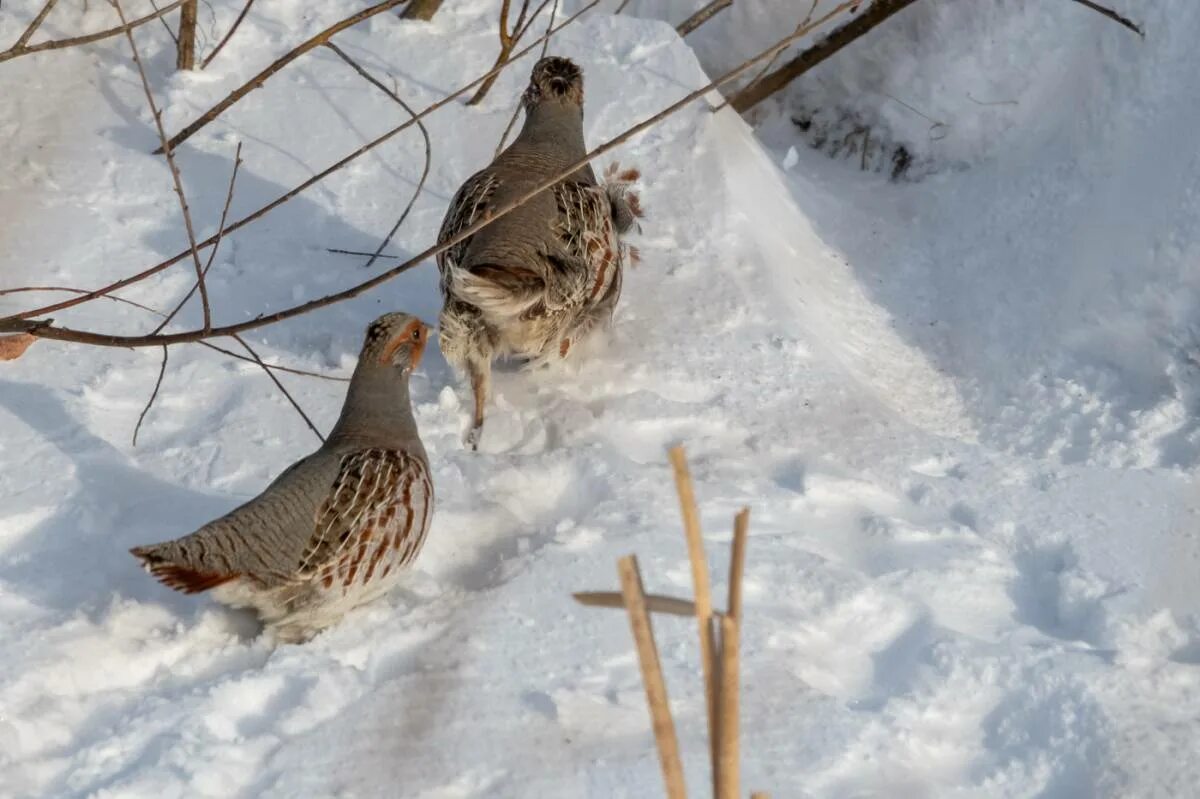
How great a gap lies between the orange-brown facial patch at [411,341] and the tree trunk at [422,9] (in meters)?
2.53

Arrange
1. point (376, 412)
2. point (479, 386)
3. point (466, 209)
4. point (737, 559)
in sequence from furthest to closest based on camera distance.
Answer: point (466, 209)
point (479, 386)
point (376, 412)
point (737, 559)

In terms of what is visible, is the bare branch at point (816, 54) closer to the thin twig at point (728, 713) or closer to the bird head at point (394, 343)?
the bird head at point (394, 343)

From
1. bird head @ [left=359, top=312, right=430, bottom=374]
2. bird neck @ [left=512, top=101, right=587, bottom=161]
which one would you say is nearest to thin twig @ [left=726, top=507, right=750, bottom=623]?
bird head @ [left=359, top=312, right=430, bottom=374]

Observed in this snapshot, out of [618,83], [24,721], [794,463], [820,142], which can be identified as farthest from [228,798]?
[820,142]

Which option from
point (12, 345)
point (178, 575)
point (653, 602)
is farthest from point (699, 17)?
point (653, 602)

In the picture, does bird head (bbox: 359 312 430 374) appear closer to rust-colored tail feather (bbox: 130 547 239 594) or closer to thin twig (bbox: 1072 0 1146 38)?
rust-colored tail feather (bbox: 130 547 239 594)

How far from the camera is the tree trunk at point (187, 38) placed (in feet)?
16.5

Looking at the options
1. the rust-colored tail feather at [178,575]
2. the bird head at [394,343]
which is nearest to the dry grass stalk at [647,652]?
the rust-colored tail feather at [178,575]

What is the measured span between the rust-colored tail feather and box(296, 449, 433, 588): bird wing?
23cm

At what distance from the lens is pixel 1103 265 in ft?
15.0

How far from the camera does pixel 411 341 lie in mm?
3541

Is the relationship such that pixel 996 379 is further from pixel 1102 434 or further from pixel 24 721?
pixel 24 721

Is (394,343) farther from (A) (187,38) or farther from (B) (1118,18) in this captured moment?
(B) (1118,18)

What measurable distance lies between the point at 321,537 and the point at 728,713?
76.4 inches
